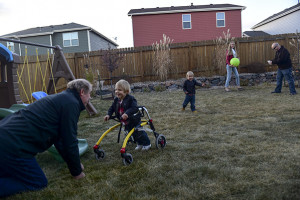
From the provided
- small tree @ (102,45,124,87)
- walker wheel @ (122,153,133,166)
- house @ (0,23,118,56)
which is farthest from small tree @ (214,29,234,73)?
house @ (0,23,118,56)

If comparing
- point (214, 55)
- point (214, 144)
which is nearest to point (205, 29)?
point (214, 55)

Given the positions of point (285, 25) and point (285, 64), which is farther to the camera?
point (285, 25)

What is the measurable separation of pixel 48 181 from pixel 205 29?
75.3 ft

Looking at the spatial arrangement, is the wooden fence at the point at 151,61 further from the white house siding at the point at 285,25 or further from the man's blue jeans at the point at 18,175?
the man's blue jeans at the point at 18,175

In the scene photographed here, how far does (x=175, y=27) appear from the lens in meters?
24.0

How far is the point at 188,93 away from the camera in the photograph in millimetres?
7316

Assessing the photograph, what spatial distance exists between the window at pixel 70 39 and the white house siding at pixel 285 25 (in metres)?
20.2

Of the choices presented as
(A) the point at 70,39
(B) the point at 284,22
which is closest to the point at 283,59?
(B) the point at 284,22

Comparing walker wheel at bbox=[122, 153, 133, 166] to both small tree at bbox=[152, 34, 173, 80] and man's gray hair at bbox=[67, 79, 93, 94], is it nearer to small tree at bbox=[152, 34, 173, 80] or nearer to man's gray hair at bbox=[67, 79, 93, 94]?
man's gray hair at bbox=[67, 79, 93, 94]

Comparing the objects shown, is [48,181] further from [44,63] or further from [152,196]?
[44,63]

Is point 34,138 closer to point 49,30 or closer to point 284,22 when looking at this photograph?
point 49,30

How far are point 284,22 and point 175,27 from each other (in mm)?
11046

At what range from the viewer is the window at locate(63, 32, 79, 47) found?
86.8ft

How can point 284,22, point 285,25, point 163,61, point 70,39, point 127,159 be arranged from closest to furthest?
1. point 127,159
2. point 163,61
3. point 285,25
4. point 284,22
5. point 70,39
